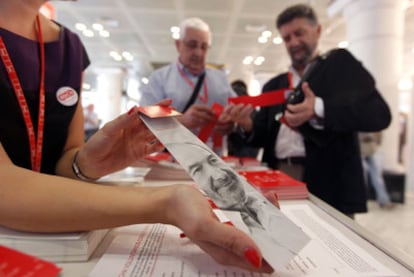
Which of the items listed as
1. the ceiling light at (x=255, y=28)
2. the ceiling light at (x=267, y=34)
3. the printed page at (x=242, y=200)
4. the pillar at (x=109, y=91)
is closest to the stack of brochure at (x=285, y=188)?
→ the printed page at (x=242, y=200)

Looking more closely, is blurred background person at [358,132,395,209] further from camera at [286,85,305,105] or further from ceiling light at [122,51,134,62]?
ceiling light at [122,51,134,62]

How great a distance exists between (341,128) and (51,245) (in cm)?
115

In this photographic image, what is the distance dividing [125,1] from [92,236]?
165 inches

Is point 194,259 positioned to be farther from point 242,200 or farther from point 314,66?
point 314,66

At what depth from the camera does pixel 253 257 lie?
323mm

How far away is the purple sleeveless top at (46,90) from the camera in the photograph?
629 millimetres

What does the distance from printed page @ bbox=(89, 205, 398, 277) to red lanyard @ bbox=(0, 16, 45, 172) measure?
324 mm

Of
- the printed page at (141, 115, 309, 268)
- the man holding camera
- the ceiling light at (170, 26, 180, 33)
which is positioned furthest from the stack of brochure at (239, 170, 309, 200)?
the ceiling light at (170, 26, 180, 33)

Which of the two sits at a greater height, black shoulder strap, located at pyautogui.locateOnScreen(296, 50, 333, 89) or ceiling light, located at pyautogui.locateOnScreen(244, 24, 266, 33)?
ceiling light, located at pyautogui.locateOnScreen(244, 24, 266, 33)

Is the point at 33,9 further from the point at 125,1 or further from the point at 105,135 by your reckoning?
the point at 125,1

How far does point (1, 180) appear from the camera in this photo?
0.42 m

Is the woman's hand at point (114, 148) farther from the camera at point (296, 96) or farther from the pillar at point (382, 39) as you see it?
the pillar at point (382, 39)

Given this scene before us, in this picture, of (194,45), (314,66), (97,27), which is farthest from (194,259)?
(97,27)

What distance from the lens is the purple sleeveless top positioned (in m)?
0.63
